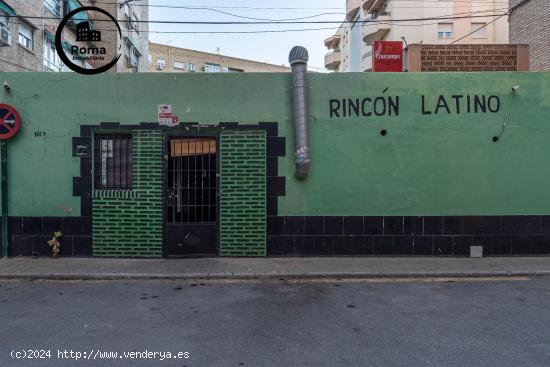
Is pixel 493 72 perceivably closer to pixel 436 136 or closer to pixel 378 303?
pixel 436 136

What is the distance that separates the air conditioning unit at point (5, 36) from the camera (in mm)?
16881

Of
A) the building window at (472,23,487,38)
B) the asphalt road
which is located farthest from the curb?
the building window at (472,23,487,38)

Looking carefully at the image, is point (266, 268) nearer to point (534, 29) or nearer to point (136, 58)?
point (534, 29)

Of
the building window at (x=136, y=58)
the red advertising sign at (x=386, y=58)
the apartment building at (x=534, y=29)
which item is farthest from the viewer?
the building window at (x=136, y=58)

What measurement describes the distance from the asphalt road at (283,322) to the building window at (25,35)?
17185mm

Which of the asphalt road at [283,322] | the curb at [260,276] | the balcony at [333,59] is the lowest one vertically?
the asphalt road at [283,322]

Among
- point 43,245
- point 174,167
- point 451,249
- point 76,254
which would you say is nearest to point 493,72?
point 451,249

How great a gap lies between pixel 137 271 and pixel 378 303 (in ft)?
13.7

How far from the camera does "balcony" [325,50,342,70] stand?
56375mm

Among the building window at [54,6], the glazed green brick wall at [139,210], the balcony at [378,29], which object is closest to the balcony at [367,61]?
the balcony at [378,29]

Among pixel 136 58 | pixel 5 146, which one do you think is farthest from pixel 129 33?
pixel 5 146

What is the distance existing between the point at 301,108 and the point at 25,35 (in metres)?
18.2

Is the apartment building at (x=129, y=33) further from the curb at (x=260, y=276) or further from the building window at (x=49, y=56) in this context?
the curb at (x=260, y=276)

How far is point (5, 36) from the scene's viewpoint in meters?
17.2
